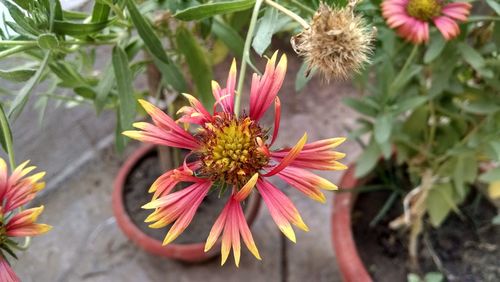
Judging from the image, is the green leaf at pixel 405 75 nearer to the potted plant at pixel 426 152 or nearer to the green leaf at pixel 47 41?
the potted plant at pixel 426 152

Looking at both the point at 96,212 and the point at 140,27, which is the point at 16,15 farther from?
the point at 96,212

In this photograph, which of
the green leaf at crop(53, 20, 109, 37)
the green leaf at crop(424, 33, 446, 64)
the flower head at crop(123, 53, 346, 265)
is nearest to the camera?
the flower head at crop(123, 53, 346, 265)

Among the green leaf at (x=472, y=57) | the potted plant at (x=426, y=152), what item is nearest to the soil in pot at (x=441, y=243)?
the potted plant at (x=426, y=152)

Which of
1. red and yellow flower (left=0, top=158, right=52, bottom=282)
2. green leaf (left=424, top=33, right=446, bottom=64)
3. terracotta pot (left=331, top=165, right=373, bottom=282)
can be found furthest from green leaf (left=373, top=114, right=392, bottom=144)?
red and yellow flower (left=0, top=158, right=52, bottom=282)

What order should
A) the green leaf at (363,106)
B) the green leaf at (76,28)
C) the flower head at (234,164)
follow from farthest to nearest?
the green leaf at (363,106) < the green leaf at (76,28) < the flower head at (234,164)

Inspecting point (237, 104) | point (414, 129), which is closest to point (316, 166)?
point (237, 104)

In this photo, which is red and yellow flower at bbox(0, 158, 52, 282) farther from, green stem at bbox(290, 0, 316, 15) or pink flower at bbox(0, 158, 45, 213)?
green stem at bbox(290, 0, 316, 15)

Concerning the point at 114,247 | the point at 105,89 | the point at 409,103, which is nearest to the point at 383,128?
the point at 409,103
